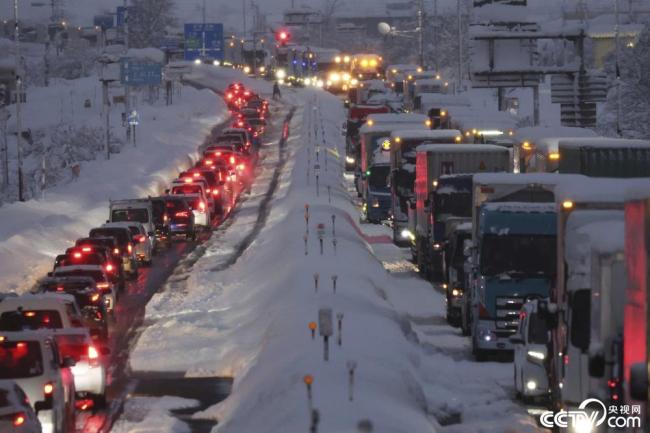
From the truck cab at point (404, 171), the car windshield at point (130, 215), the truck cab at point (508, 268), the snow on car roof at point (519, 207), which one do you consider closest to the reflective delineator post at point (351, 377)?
the truck cab at point (508, 268)

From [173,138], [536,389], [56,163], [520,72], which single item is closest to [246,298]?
[536,389]

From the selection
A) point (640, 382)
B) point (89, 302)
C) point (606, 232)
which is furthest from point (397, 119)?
point (640, 382)

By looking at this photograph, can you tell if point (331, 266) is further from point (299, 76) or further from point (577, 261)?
point (299, 76)

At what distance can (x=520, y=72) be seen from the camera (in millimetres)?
61719

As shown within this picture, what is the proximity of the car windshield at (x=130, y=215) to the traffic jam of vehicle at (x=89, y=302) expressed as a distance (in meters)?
0.03

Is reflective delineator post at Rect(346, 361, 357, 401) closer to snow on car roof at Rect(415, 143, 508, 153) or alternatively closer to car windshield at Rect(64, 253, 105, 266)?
car windshield at Rect(64, 253, 105, 266)

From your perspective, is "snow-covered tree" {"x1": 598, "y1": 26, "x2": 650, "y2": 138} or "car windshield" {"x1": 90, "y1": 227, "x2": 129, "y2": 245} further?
"snow-covered tree" {"x1": 598, "y1": 26, "x2": 650, "y2": 138}

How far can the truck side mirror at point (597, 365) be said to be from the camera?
14.0 meters

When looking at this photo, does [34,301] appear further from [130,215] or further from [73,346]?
[130,215]

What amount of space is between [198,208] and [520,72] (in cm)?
1533

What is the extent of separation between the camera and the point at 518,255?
26.8 meters

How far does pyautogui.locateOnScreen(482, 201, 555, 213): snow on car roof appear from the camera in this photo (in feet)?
88.9

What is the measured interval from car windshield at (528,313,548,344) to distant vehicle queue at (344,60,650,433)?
2 cm

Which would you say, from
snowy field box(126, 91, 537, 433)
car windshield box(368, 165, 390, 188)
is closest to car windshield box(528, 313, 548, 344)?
snowy field box(126, 91, 537, 433)
